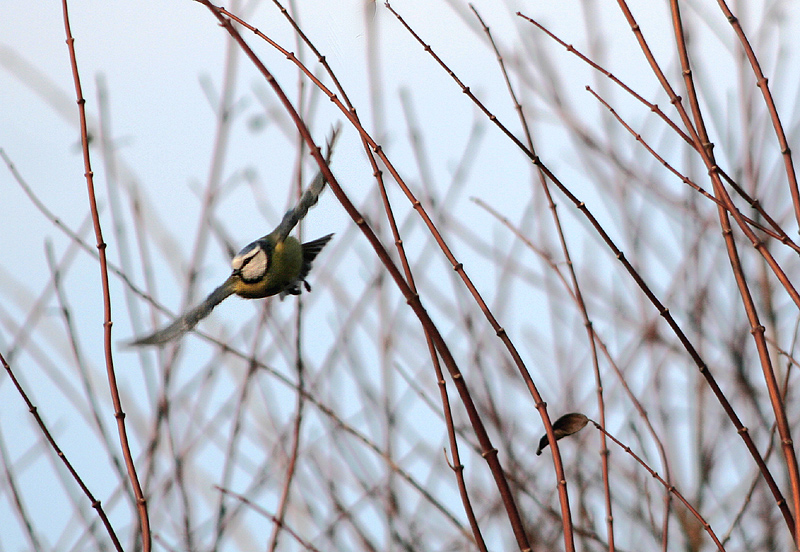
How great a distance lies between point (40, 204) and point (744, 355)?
1693 millimetres

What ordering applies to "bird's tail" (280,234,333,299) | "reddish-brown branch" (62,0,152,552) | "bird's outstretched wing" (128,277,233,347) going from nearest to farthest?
"reddish-brown branch" (62,0,152,552), "bird's outstretched wing" (128,277,233,347), "bird's tail" (280,234,333,299)

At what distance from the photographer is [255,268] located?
1.59m

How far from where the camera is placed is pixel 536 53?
7.40 ft

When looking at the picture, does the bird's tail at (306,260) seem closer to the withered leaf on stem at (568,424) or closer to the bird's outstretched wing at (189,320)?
the bird's outstretched wing at (189,320)

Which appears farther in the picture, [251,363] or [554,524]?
[554,524]

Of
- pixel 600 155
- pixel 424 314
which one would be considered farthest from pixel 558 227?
pixel 600 155

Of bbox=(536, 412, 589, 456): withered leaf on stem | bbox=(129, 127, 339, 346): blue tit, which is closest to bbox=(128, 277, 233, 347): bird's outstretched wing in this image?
bbox=(129, 127, 339, 346): blue tit

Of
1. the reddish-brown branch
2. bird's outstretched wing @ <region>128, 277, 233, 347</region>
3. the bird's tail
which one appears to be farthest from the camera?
the bird's tail

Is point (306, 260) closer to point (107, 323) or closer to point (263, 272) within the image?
point (263, 272)

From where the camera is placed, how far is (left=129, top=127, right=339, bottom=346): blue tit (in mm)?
1539

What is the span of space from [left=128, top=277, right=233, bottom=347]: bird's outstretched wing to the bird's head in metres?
0.04

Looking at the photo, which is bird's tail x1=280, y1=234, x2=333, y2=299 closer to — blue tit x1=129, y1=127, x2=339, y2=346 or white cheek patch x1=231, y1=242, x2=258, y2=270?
blue tit x1=129, y1=127, x2=339, y2=346

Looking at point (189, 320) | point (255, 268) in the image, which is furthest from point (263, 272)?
point (189, 320)

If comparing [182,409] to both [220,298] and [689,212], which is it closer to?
[220,298]
